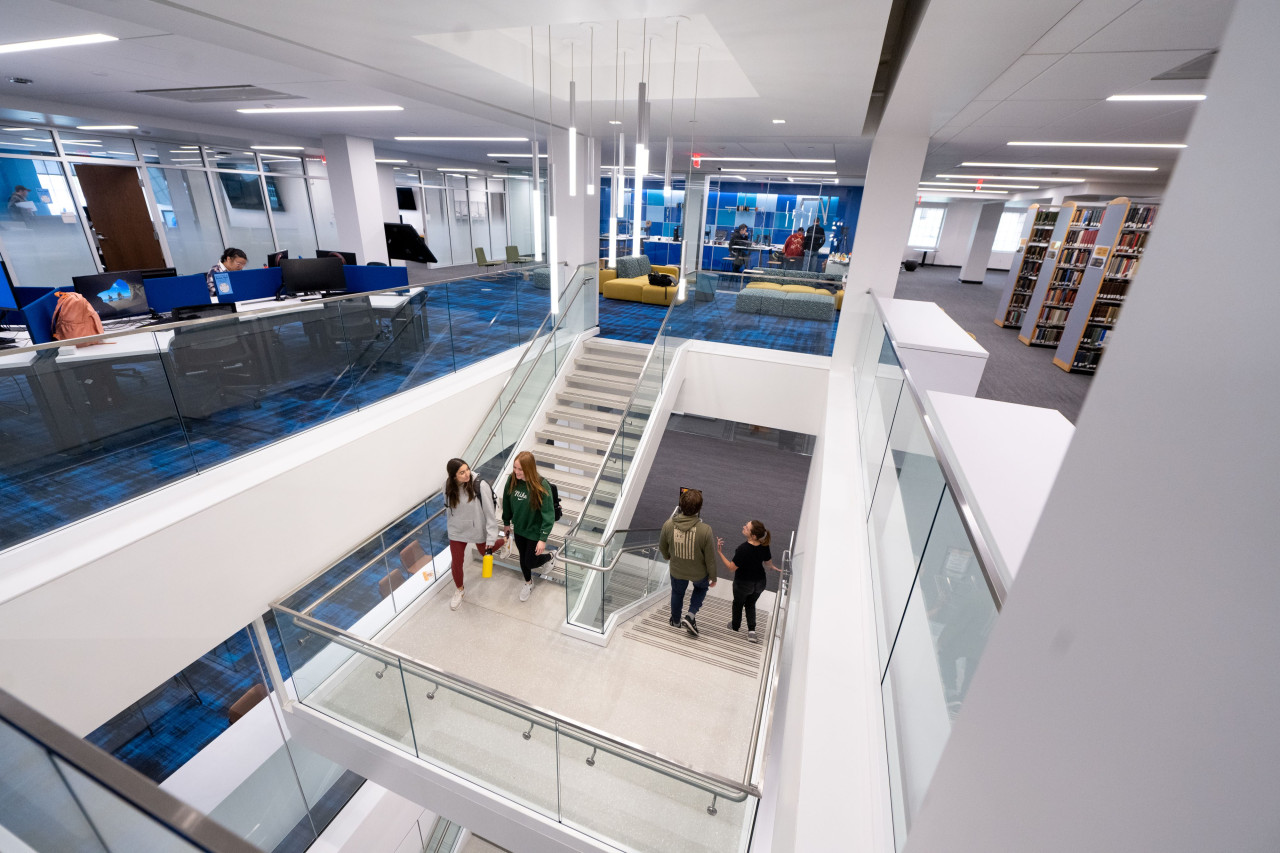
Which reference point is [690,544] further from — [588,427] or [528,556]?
[588,427]

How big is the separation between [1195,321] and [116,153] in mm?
14215

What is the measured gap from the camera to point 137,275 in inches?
250

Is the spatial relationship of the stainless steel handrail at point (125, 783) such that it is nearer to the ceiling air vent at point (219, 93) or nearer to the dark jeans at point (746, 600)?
the dark jeans at point (746, 600)

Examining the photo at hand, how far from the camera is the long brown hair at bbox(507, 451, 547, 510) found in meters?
5.09

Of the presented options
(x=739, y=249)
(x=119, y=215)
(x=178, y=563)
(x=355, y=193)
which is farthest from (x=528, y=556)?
(x=739, y=249)

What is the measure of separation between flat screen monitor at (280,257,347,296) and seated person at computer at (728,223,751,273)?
12.3 meters

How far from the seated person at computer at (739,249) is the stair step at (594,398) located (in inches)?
425

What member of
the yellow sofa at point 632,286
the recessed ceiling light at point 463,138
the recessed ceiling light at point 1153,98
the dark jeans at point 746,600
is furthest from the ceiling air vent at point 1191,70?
the recessed ceiling light at point 463,138

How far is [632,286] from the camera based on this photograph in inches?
483

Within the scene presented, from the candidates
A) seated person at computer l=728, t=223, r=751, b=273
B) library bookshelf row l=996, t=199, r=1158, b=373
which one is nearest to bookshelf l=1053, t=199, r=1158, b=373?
library bookshelf row l=996, t=199, r=1158, b=373

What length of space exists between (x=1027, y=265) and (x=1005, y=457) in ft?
42.0

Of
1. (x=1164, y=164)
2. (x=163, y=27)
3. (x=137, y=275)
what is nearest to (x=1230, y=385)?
(x=163, y=27)

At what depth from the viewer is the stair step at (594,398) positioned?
809cm

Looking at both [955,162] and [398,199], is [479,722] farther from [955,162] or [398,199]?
[398,199]
